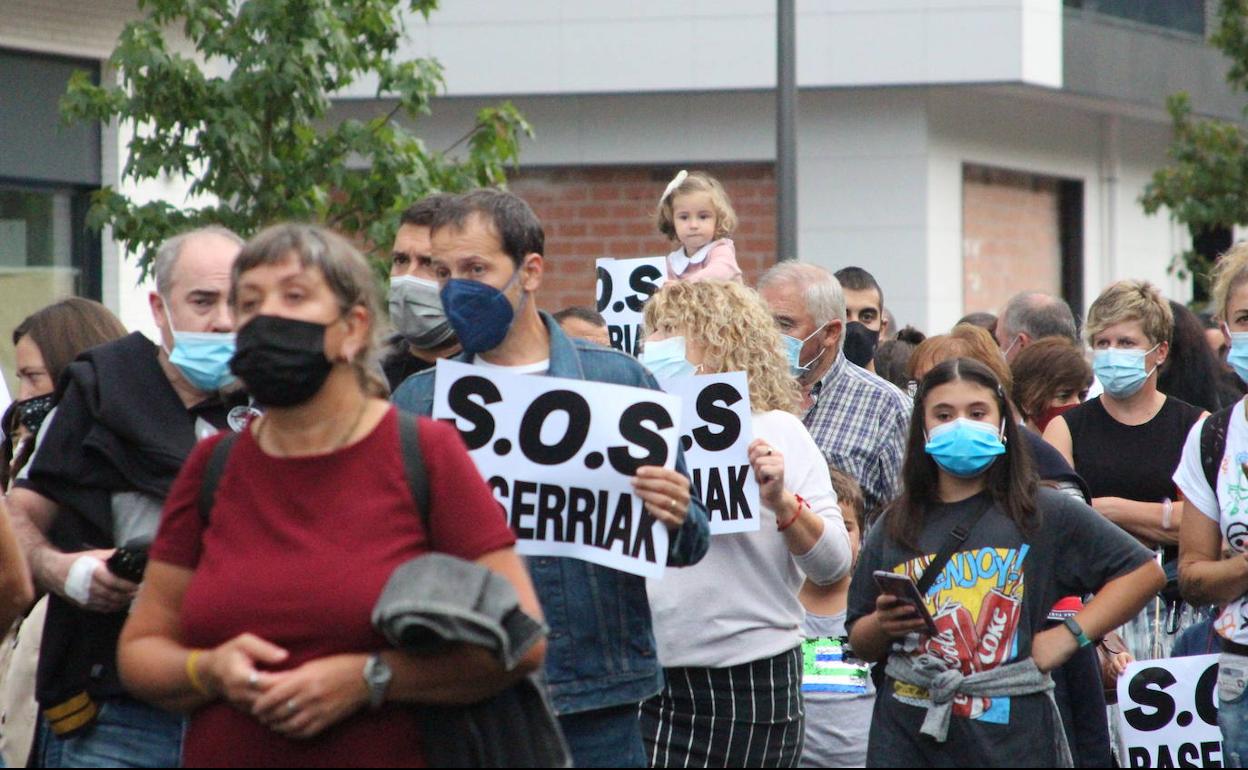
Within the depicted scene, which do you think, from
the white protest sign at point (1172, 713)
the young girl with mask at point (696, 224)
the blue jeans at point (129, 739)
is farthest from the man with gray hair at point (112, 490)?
the young girl with mask at point (696, 224)

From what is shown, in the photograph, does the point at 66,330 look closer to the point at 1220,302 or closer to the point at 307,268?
the point at 307,268

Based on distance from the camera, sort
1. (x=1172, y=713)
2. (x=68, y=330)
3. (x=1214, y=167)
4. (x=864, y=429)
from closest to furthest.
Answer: (x=68, y=330) < (x=1172, y=713) < (x=864, y=429) < (x=1214, y=167)

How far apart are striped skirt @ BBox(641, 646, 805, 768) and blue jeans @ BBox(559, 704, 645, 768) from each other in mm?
807

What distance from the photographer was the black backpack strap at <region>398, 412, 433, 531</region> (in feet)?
12.2

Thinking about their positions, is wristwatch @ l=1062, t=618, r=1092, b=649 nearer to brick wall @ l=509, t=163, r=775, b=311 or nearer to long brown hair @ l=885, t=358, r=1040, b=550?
long brown hair @ l=885, t=358, r=1040, b=550

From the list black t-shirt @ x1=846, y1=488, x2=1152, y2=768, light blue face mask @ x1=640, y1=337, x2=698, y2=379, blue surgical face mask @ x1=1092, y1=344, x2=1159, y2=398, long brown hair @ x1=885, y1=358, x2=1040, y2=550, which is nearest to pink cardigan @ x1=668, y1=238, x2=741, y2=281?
blue surgical face mask @ x1=1092, y1=344, x2=1159, y2=398

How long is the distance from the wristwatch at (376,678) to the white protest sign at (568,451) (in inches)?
50.7

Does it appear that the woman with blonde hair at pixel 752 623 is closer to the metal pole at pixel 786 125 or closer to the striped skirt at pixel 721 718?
the striped skirt at pixel 721 718

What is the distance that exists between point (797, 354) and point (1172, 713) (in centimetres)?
191

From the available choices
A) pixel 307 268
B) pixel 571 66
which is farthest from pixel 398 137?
pixel 571 66

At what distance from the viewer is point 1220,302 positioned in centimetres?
650

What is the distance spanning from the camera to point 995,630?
5.64 m

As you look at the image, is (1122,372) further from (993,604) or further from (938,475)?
(993,604)

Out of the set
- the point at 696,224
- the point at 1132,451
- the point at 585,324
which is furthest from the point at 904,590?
the point at 696,224
